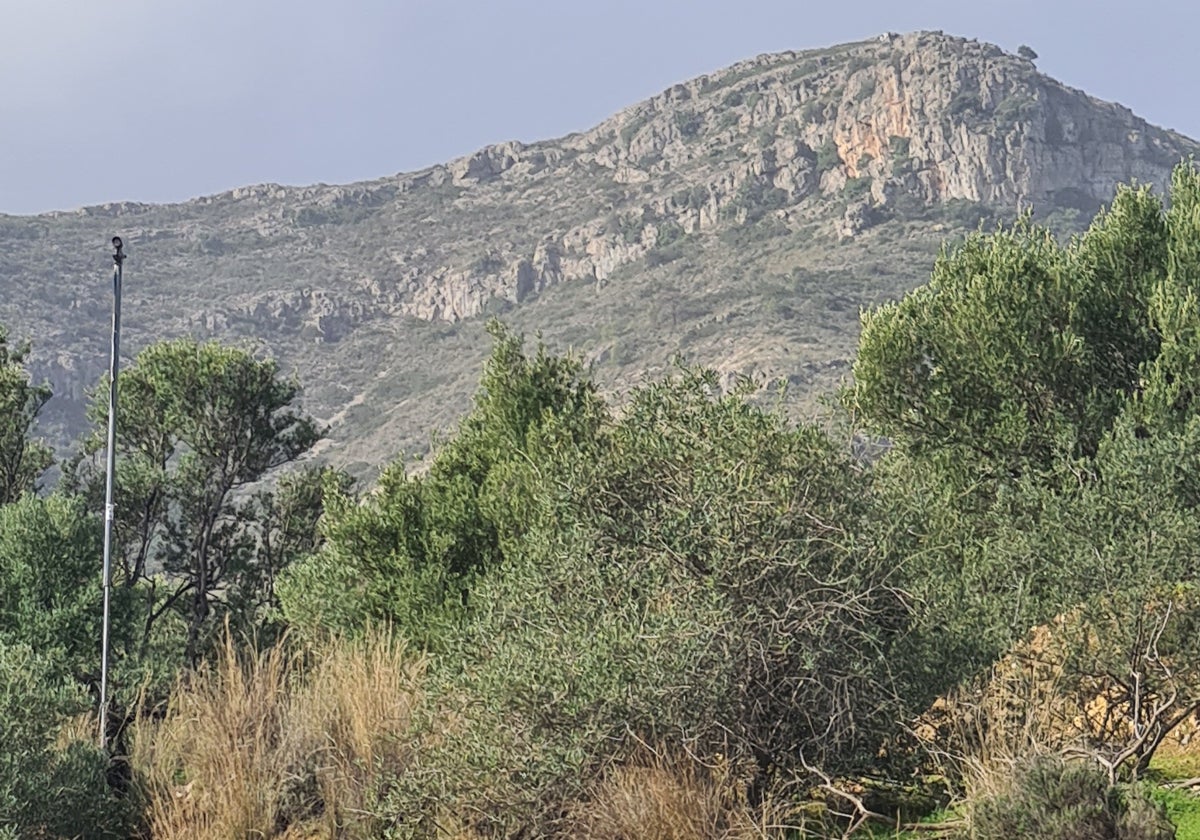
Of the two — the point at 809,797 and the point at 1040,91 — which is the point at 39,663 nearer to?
the point at 809,797

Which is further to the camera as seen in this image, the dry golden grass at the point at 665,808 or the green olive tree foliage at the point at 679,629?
the green olive tree foliage at the point at 679,629

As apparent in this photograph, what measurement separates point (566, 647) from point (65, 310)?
111 meters

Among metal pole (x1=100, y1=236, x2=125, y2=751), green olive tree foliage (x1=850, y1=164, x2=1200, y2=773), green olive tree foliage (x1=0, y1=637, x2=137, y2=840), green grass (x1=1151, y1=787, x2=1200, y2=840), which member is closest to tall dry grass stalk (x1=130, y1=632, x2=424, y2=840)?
green olive tree foliage (x1=0, y1=637, x2=137, y2=840)

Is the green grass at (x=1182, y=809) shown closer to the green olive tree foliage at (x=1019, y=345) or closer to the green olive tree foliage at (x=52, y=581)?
the green olive tree foliage at (x=1019, y=345)

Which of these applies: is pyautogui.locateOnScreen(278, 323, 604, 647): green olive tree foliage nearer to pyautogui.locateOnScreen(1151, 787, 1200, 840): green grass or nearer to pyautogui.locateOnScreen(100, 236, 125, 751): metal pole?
pyautogui.locateOnScreen(100, 236, 125, 751): metal pole

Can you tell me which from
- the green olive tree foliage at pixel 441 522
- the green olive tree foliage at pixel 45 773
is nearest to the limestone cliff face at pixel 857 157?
the green olive tree foliage at pixel 441 522

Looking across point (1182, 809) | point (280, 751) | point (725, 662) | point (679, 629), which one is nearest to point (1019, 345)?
point (1182, 809)

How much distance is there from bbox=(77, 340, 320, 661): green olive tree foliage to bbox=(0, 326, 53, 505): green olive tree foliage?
864mm

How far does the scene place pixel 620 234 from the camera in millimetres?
126250

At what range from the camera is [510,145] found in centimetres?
16300

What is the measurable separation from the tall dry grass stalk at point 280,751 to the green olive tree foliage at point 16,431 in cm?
1220

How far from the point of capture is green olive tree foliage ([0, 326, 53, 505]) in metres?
20.2

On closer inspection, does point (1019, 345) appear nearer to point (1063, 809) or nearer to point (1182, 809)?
point (1182, 809)

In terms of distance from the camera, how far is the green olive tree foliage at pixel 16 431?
20.2 m
